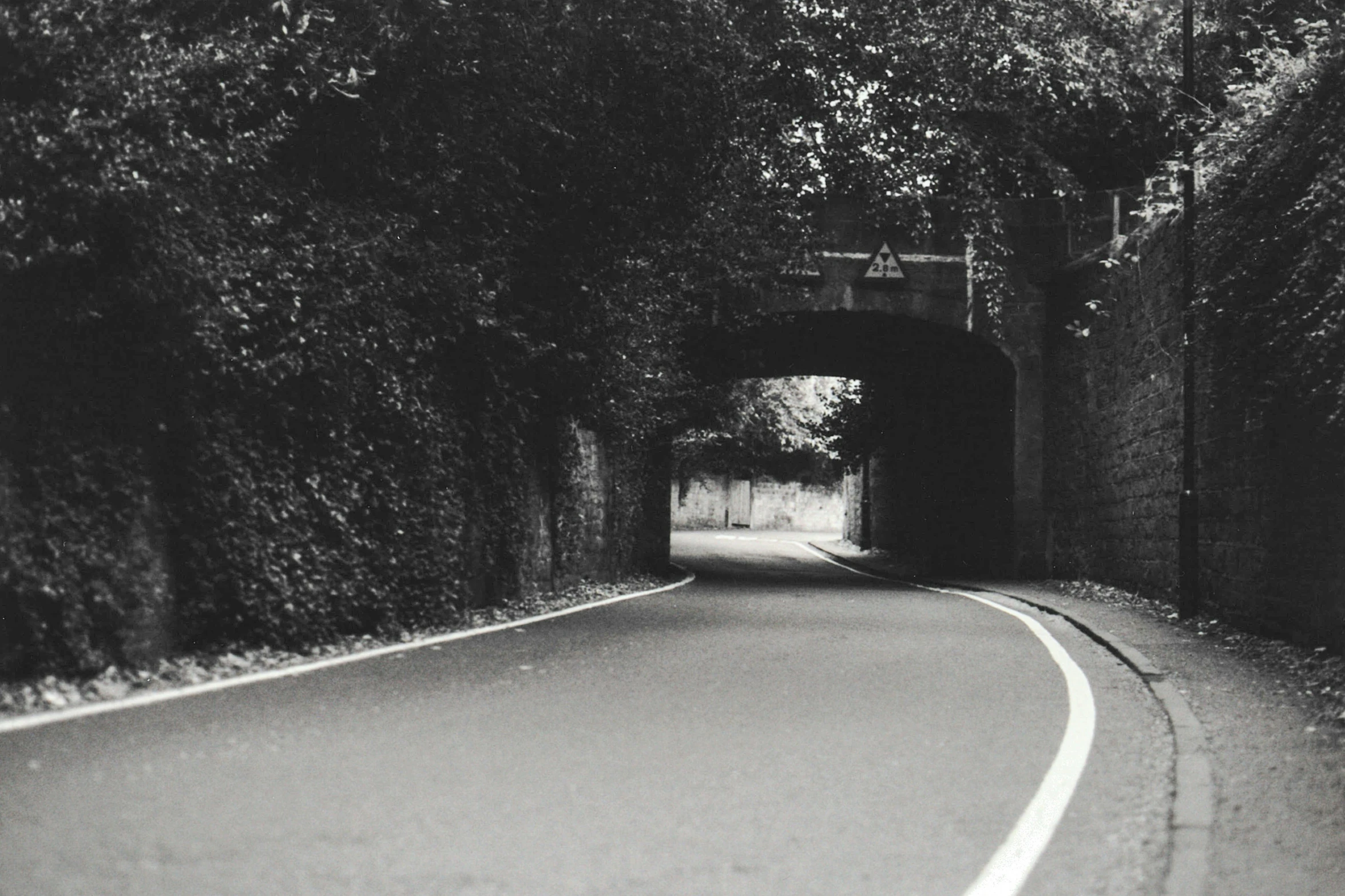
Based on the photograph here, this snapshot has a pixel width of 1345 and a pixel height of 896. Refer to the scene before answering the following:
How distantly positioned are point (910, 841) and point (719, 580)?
684 inches

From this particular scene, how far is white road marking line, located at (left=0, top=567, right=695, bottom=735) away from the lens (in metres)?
6.60

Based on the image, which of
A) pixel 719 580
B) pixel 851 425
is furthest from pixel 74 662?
pixel 851 425

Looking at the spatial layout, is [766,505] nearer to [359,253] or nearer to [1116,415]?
[1116,415]

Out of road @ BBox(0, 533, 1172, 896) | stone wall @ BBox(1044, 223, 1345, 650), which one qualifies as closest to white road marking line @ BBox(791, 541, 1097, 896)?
road @ BBox(0, 533, 1172, 896)

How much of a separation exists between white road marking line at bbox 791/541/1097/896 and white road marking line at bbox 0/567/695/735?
4.34 meters

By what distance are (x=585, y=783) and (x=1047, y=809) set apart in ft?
6.07

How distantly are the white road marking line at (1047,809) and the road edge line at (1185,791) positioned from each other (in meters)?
0.41

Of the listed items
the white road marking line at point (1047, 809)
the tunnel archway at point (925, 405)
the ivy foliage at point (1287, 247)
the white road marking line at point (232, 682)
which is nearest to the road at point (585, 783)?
the white road marking line at point (1047, 809)

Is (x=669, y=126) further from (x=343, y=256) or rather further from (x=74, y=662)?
(x=74, y=662)

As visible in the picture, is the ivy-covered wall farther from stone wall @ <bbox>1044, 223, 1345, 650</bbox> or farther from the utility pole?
stone wall @ <bbox>1044, 223, 1345, 650</bbox>

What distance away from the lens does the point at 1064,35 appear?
1952cm

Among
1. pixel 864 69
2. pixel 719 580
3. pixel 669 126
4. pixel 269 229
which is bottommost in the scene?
pixel 719 580

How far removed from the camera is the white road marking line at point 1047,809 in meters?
4.56

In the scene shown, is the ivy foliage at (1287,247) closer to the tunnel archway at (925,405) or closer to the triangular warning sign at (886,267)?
the triangular warning sign at (886,267)
